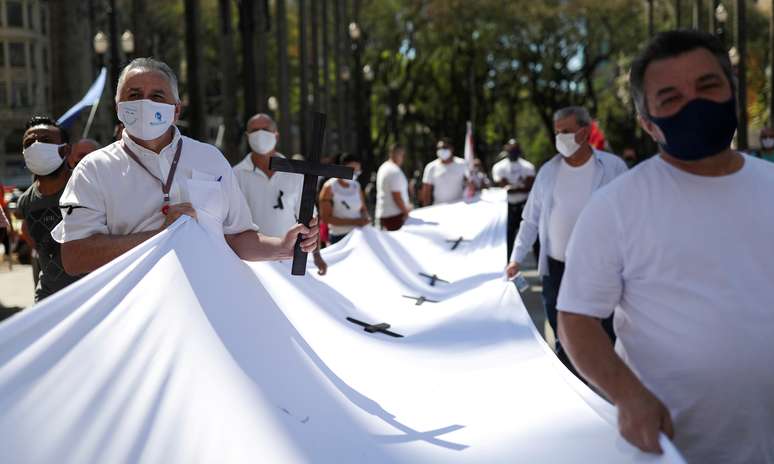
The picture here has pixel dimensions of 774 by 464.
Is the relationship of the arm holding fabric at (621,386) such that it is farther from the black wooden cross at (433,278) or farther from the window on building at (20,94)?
the window on building at (20,94)

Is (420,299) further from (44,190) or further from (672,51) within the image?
(672,51)

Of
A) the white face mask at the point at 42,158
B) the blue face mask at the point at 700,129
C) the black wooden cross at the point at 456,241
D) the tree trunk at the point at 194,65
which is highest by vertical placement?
the tree trunk at the point at 194,65

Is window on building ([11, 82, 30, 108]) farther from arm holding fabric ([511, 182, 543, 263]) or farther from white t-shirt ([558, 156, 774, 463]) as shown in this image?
white t-shirt ([558, 156, 774, 463])

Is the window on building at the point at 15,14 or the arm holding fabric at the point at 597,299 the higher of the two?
the window on building at the point at 15,14

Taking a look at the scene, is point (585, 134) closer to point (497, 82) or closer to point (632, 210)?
point (632, 210)

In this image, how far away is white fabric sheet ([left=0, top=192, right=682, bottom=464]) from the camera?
10.5ft

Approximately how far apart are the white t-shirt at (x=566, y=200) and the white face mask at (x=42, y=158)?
3.29 meters

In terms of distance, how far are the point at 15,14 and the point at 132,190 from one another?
75.0 metres

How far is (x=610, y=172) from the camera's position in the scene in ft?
25.5

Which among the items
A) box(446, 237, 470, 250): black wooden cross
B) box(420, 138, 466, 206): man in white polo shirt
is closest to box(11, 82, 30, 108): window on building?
box(420, 138, 466, 206): man in white polo shirt

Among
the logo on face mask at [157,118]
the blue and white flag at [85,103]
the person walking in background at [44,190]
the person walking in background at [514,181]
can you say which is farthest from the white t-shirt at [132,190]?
the person walking in background at [514,181]

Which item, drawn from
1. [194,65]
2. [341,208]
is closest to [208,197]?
[341,208]

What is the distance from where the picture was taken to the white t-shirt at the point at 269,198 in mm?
8891

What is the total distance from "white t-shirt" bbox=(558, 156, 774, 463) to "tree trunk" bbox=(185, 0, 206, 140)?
22209 millimetres
